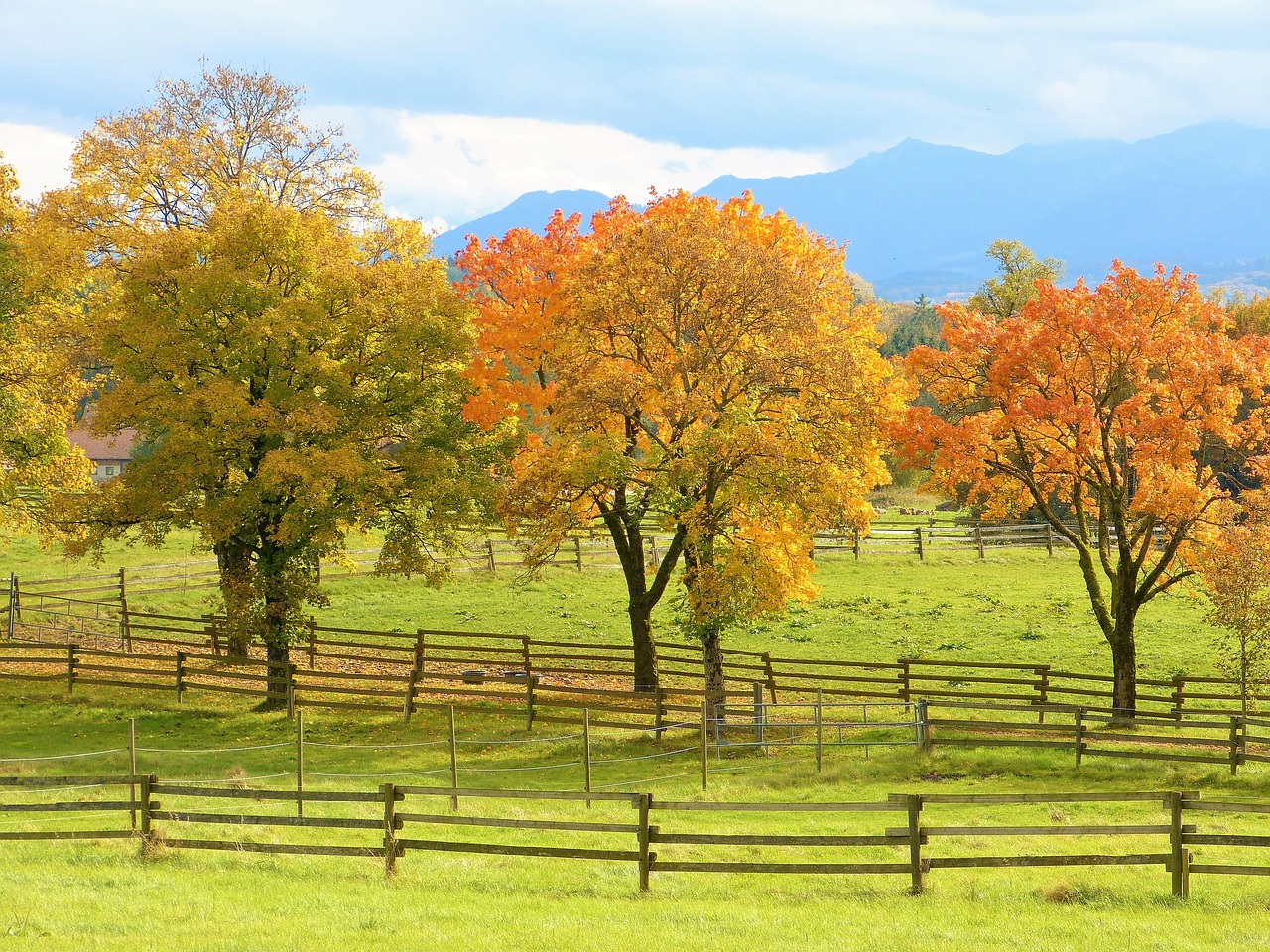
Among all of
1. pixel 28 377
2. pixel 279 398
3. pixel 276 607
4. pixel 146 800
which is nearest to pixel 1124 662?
pixel 276 607

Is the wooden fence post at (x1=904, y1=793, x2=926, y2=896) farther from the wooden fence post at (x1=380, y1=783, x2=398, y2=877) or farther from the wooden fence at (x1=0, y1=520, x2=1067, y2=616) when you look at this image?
the wooden fence at (x1=0, y1=520, x2=1067, y2=616)

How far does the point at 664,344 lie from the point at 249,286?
9.10 metres

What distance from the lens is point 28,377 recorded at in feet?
106

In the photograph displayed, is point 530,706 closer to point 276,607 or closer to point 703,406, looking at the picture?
point 276,607

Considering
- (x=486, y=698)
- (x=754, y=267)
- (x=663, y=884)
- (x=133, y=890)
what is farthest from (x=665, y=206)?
(x=133, y=890)

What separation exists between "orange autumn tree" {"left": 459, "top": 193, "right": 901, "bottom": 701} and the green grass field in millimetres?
4631

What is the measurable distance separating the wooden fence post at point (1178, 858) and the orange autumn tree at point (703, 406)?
451 inches

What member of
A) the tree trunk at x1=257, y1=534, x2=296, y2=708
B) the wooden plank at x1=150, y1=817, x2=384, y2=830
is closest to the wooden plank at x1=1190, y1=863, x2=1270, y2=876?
the wooden plank at x1=150, y1=817, x2=384, y2=830

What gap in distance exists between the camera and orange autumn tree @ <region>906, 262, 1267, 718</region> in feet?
79.7

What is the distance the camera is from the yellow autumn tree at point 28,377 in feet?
101

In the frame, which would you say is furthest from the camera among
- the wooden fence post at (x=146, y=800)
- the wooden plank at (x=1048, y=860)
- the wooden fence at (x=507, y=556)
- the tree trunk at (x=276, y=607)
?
the wooden fence at (x=507, y=556)

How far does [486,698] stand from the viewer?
26781 millimetres

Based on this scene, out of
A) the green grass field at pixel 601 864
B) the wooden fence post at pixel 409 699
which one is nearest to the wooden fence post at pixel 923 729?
the green grass field at pixel 601 864

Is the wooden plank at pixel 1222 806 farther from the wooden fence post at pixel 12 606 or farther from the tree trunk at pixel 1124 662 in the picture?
the wooden fence post at pixel 12 606
